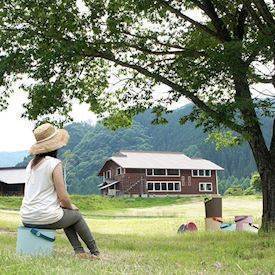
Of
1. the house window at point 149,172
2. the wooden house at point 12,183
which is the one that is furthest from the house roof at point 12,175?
the house window at point 149,172

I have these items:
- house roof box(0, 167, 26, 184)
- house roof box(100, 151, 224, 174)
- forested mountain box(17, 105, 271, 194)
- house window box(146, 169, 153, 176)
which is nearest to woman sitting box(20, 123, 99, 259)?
house roof box(0, 167, 26, 184)

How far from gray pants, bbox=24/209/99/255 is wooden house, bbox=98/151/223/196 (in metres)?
70.6

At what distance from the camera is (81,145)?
519ft

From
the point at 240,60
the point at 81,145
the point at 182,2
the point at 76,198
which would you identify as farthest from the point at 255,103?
the point at 81,145

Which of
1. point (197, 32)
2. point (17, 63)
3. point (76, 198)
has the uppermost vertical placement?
point (197, 32)

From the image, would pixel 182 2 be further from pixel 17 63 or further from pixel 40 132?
pixel 40 132

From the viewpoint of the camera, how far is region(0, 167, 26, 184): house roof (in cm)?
7550

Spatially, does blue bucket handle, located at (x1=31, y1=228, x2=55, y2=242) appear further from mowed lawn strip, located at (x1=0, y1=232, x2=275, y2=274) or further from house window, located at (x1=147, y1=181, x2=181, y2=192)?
house window, located at (x1=147, y1=181, x2=181, y2=192)

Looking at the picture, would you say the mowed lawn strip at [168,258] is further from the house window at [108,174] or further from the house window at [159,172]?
the house window at [108,174]

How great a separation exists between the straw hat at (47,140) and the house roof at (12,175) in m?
68.1

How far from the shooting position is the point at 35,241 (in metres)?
7.91

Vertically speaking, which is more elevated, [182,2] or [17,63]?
Result: [182,2]

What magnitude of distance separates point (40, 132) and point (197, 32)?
1378 cm

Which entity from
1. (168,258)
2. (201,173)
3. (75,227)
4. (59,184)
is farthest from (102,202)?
(59,184)
